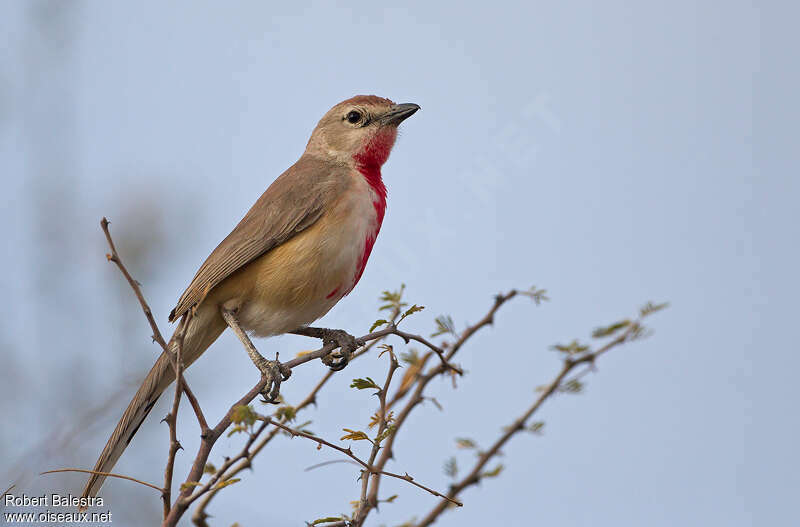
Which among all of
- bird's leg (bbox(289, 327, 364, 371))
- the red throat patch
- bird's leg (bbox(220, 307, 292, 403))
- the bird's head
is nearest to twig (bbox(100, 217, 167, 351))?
bird's leg (bbox(220, 307, 292, 403))

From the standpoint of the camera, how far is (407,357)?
231cm

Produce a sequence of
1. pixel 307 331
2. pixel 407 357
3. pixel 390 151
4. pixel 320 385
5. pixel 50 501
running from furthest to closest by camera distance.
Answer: pixel 390 151
pixel 307 331
pixel 50 501
pixel 320 385
pixel 407 357

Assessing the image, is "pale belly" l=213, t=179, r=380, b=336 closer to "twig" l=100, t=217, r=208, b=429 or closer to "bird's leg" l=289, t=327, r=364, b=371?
"bird's leg" l=289, t=327, r=364, b=371

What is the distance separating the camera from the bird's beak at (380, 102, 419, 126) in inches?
216

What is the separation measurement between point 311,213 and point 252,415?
8.28 feet

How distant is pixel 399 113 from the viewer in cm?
548

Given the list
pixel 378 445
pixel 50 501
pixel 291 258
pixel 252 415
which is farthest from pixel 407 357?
pixel 291 258

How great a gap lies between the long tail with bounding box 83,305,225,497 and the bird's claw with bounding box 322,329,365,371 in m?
0.64

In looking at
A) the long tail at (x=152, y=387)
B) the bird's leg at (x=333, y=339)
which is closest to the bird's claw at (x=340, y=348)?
the bird's leg at (x=333, y=339)

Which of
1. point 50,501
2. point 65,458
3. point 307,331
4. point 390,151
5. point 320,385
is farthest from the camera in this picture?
point 390,151

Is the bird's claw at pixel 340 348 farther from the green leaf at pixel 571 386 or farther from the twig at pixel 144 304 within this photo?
the green leaf at pixel 571 386

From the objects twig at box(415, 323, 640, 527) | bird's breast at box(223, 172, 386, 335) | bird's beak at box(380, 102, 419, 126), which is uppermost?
bird's beak at box(380, 102, 419, 126)

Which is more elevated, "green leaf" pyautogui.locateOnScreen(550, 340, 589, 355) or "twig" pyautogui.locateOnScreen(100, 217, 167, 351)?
"twig" pyautogui.locateOnScreen(100, 217, 167, 351)

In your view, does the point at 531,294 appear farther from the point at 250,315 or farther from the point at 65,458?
the point at 65,458
